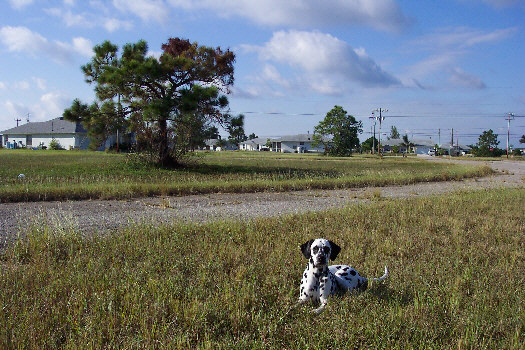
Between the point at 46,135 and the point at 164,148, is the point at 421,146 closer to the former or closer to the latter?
the point at 46,135

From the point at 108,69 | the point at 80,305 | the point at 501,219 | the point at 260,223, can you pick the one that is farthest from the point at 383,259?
the point at 108,69

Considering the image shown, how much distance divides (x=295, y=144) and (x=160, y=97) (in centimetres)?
10000

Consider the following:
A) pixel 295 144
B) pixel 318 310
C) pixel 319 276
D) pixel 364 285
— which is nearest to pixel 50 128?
pixel 295 144

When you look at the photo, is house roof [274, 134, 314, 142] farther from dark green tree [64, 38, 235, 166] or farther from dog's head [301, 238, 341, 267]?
dog's head [301, 238, 341, 267]

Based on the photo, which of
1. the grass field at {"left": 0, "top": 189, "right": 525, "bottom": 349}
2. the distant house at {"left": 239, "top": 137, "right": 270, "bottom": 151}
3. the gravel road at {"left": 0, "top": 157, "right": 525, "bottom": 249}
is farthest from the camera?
the distant house at {"left": 239, "top": 137, "right": 270, "bottom": 151}

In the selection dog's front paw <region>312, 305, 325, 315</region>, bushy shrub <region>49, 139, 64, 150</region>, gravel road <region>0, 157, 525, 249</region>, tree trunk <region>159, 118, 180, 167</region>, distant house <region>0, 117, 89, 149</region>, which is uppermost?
distant house <region>0, 117, 89, 149</region>

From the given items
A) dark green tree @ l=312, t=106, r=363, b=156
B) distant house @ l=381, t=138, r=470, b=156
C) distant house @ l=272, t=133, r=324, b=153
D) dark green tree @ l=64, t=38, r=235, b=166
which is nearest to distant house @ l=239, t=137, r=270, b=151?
distant house @ l=272, t=133, r=324, b=153

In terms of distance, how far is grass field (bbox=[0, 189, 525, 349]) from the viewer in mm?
4062

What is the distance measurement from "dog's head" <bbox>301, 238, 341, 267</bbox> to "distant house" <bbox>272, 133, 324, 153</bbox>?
11574 centimetres

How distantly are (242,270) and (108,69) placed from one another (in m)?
20.7

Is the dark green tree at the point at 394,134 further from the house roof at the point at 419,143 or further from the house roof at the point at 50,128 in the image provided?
the house roof at the point at 50,128

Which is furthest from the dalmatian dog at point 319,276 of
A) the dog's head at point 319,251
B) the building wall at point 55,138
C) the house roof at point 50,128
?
the house roof at point 50,128

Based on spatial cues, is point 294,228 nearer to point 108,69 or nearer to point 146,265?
point 146,265

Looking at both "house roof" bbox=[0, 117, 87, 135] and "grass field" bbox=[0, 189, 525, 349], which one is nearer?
"grass field" bbox=[0, 189, 525, 349]
